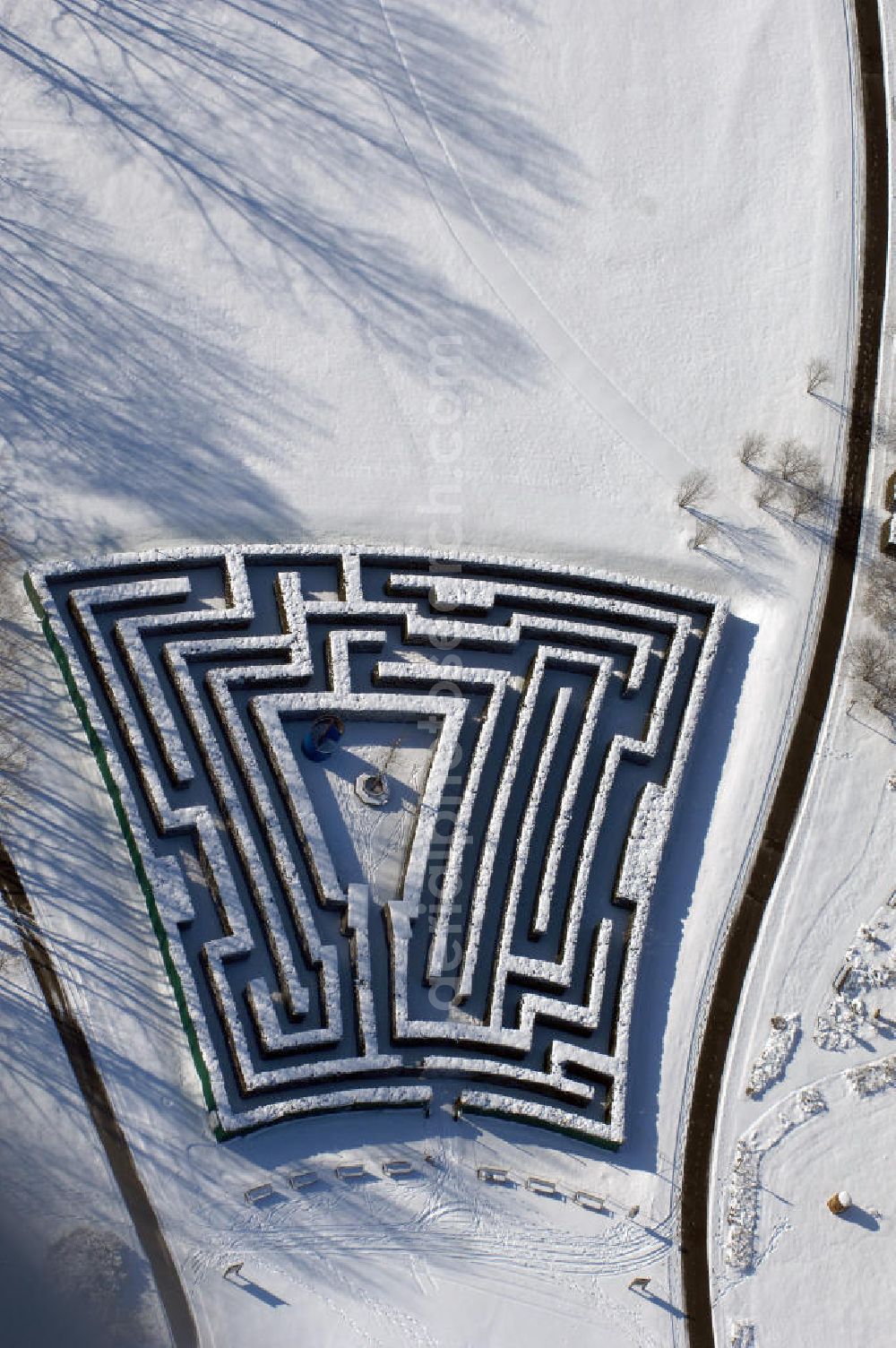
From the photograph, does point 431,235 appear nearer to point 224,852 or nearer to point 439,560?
point 439,560

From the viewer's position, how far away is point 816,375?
1724 inches

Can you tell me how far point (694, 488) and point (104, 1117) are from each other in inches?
1029

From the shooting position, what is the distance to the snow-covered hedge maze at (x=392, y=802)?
35.7 m

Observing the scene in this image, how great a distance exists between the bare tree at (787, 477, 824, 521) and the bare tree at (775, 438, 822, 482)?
241 mm

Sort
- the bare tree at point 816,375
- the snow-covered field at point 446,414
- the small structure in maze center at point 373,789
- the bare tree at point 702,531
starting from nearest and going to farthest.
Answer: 1. the snow-covered field at point 446,414
2. the small structure in maze center at point 373,789
3. the bare tree at point 702,531
4. the bare tree at point 816,375

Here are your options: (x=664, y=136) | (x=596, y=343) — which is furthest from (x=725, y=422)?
(x=664, y=136)

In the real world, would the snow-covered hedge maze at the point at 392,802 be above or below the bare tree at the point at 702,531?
below

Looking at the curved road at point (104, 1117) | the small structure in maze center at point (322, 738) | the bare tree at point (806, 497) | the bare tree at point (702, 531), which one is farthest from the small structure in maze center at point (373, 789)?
the bare tree at point (806, 497)

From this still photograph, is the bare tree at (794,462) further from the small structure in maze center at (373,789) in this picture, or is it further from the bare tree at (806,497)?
the small structure in maze center at (373,789)

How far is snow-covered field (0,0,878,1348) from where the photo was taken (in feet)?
114

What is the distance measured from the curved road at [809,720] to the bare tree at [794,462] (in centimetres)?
138

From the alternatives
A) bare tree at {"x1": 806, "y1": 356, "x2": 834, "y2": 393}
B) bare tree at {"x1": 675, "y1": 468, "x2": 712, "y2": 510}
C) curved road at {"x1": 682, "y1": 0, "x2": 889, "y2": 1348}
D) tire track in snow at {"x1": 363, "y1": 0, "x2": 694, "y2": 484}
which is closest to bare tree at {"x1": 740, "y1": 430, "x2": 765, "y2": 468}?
bare tree at {"x1": 675, "y1": 468, "x2": 712, "y2": 510}

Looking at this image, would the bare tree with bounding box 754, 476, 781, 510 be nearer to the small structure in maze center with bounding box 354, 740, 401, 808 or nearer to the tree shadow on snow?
the tree shadow on snow

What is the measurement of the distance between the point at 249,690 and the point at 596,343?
16779 millimetres
